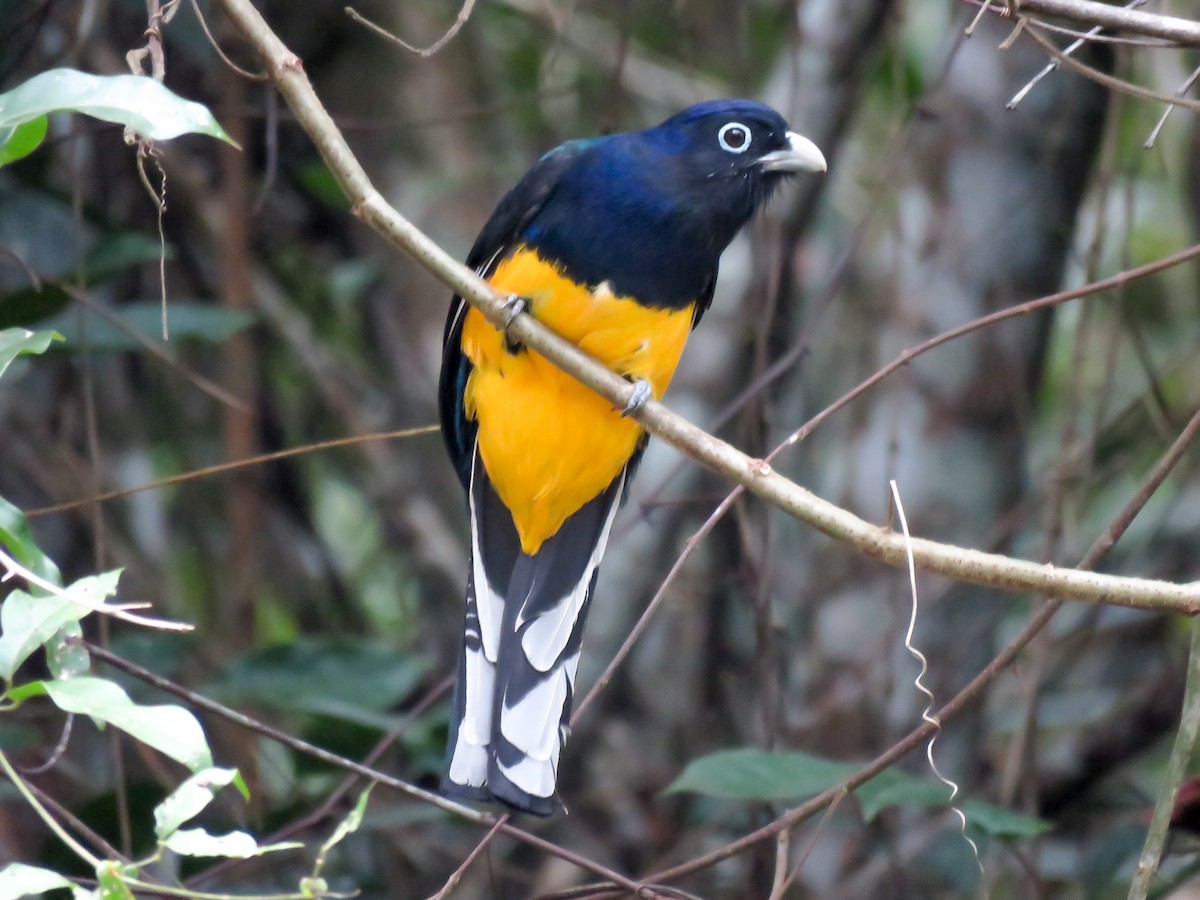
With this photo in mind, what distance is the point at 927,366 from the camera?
3.99 metres

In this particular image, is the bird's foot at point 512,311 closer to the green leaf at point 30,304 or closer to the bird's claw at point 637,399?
the bird's claw at point 637,399

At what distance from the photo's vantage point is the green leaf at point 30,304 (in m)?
3.17

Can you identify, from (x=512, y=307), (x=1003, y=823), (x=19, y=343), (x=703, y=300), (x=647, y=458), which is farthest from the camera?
(x=647, y=458)

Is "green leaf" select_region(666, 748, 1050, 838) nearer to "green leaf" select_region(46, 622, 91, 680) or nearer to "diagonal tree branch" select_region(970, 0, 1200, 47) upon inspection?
"green leaf" select_region(46, 622, 91, 680)

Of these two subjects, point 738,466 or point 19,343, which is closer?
point 19,343

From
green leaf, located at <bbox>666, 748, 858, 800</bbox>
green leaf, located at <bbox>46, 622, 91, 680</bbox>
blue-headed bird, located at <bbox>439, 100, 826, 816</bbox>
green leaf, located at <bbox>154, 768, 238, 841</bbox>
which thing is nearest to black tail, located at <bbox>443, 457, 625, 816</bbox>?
blue-headed bird, located at <bbox>439, 100, 826, 816</bbox>

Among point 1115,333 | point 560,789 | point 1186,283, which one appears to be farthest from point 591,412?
point 1186,283

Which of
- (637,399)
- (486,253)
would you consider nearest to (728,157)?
(486,253)

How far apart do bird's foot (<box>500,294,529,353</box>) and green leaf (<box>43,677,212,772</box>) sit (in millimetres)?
934

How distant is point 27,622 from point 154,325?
1.91 meters

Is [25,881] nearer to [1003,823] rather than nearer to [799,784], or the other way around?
[799,784]

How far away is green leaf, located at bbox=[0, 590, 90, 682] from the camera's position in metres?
1.61

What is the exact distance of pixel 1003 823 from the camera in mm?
2727

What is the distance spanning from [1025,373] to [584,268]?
1575 mm
